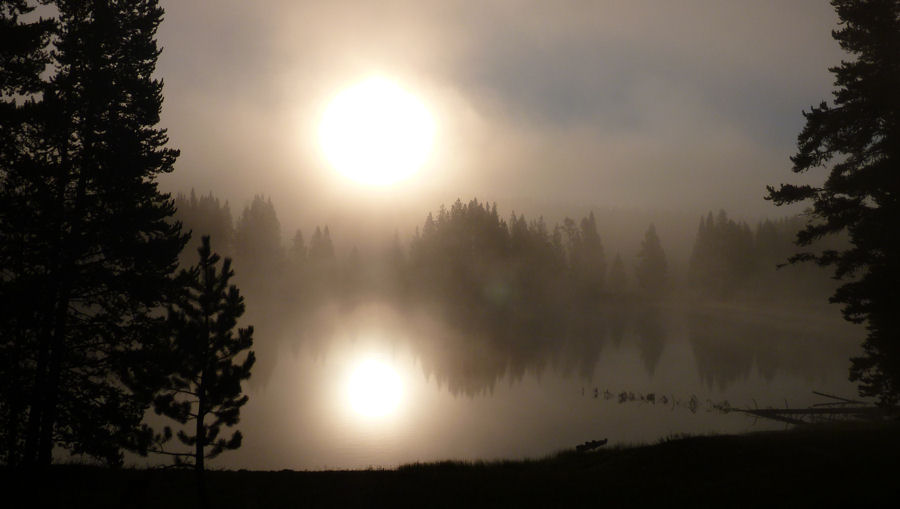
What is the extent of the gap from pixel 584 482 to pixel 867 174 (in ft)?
48.6

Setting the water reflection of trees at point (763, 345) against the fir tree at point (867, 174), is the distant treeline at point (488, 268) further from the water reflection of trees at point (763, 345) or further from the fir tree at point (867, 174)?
the fir tree at point (867, 174)

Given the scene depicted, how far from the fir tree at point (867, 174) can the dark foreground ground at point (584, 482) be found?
4295 mm

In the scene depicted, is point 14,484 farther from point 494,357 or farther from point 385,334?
point 385,334

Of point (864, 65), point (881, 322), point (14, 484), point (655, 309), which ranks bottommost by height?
point (14, 484)

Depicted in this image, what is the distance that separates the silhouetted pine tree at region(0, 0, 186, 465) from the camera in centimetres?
1527

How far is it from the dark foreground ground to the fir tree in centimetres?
430

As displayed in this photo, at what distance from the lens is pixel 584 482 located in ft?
50.6

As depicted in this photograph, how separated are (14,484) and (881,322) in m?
28.1

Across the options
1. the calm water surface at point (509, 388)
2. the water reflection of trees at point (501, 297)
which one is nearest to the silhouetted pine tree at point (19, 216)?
the calm water surface at point (509, 388)

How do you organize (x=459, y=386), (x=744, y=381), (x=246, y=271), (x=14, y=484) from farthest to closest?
(x=246, y=271) → (x=744, y=381) → (x=459, y=386) → (x=14, y=484)

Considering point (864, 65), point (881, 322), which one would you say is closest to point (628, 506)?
point (881, 322)

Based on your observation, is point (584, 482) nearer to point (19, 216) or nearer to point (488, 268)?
point (19, 216)

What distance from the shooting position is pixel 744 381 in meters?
43.4

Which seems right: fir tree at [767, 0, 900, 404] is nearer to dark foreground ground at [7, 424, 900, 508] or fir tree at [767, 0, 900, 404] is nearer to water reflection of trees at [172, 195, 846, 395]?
dark foreground ground at [7, 424, 900, 508]
